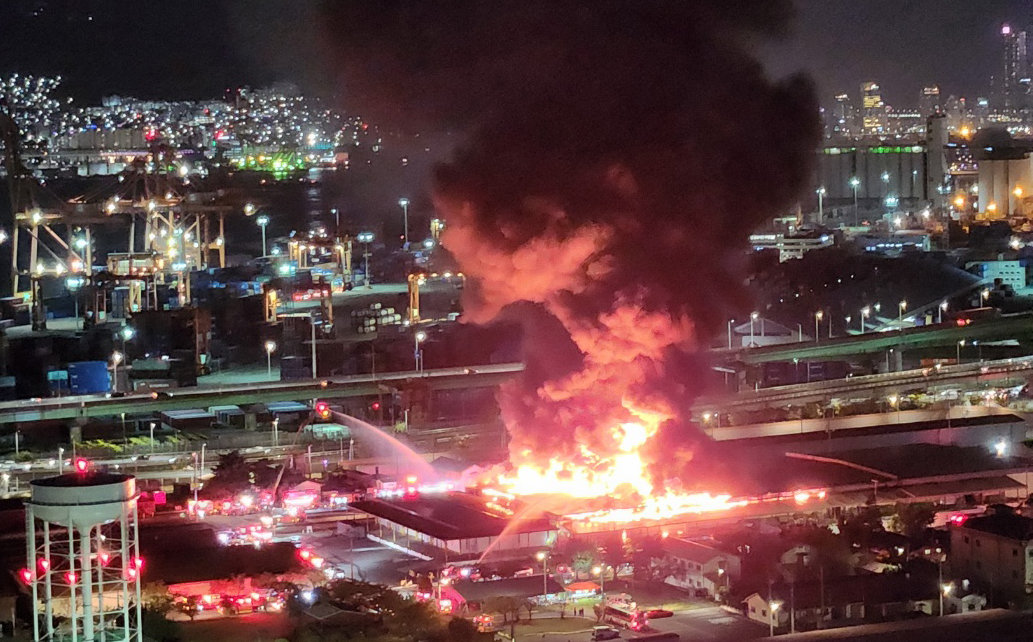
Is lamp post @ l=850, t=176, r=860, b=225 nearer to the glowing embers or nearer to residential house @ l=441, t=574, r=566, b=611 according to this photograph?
the glowing embers

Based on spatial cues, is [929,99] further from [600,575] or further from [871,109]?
[600,575]

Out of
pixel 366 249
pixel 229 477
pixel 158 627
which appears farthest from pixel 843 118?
pixel 158 627

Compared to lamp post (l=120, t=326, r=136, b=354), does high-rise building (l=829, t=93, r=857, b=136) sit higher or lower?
higher

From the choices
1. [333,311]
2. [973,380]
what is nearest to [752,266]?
[333,311]

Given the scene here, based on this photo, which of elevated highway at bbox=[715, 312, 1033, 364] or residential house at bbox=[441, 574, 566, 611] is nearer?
residential house at bbox=[441, 574, 566, 611]

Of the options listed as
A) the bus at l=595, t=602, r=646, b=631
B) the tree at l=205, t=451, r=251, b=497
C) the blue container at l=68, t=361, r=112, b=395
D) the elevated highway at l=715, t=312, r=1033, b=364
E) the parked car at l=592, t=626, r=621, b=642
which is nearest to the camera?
the parked car at l=592, t=626, r=621, b=642

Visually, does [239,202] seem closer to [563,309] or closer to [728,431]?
[728,431]

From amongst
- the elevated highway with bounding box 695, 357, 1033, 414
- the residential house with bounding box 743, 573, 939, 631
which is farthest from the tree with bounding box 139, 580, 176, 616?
the elevated highway with bounding box 695, 357, 1033, 414
